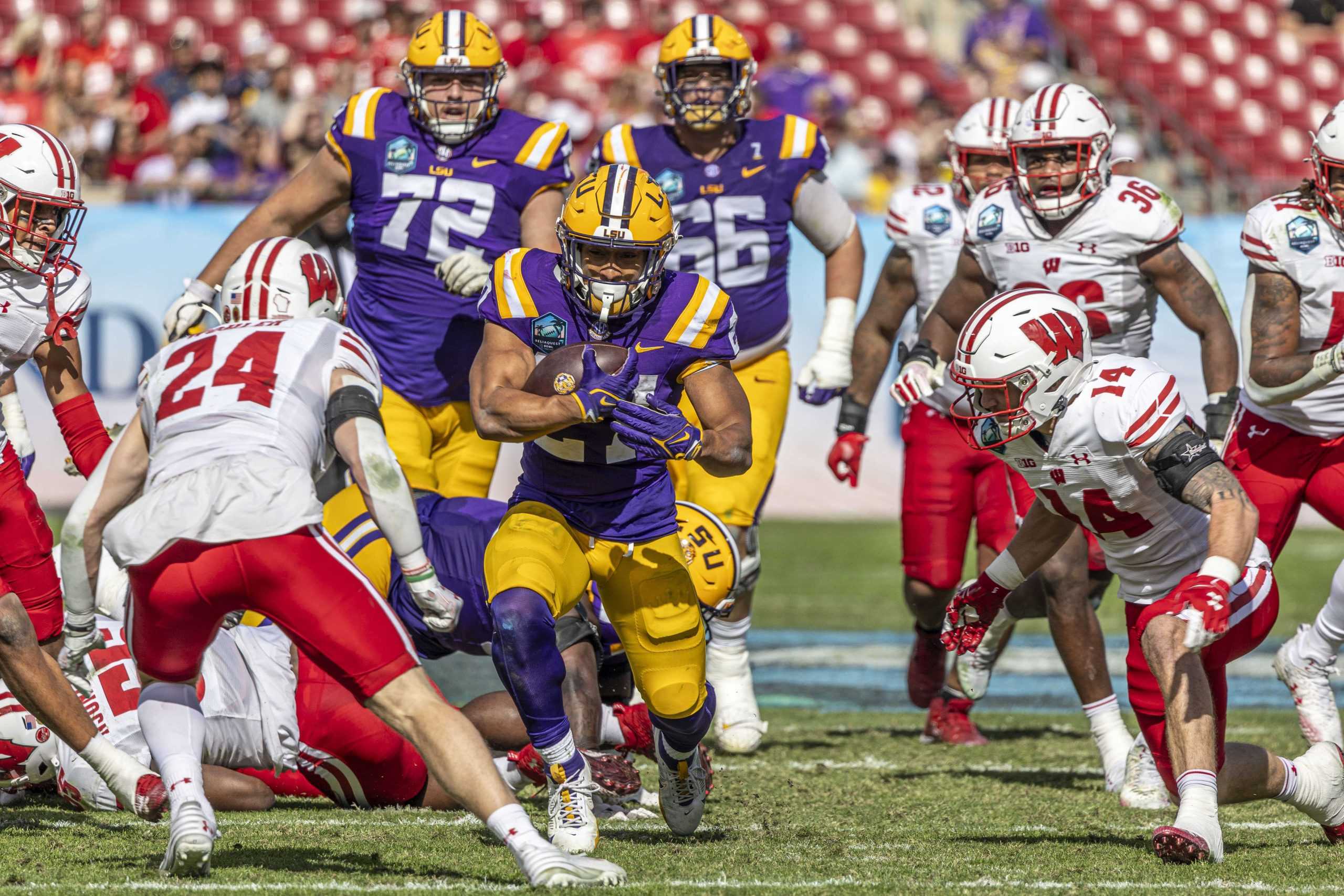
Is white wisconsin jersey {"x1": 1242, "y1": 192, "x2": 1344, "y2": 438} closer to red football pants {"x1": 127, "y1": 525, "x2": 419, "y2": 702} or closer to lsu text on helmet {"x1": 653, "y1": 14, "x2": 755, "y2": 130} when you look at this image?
lsu text on helmet {"x1": 653, "y1": 14, "x2": 755, "y2": 130}

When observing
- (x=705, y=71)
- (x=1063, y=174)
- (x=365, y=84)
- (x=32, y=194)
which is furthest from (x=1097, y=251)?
(x=365, y=84)

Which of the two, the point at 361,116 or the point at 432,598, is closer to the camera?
the point at 432,598

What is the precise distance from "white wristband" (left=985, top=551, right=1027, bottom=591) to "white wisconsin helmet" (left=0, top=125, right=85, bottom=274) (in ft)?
8.69

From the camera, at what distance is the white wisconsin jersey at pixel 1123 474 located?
13.4ft

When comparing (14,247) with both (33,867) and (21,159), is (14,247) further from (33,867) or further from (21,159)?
(33,867)

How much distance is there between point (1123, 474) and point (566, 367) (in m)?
1.36

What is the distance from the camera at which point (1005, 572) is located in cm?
461

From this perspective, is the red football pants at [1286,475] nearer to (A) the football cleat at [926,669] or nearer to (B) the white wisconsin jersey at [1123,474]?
(B) the white wisconsin jersey at [1123,474]

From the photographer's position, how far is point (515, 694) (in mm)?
4117

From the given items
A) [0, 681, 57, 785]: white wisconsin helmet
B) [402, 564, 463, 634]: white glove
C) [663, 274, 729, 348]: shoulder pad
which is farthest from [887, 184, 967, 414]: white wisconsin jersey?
[0, 681, 57, 785]: white wisconsin helmet

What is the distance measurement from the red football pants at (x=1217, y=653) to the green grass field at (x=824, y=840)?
0.26 m

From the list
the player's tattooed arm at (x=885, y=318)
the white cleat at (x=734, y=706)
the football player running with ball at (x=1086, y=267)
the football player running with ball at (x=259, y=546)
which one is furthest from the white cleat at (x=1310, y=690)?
the football player running with ball at (x=259, y=546)

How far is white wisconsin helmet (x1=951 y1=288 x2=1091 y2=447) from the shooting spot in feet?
13.7

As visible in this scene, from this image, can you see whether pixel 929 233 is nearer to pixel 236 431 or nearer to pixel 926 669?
pixel 926 669
